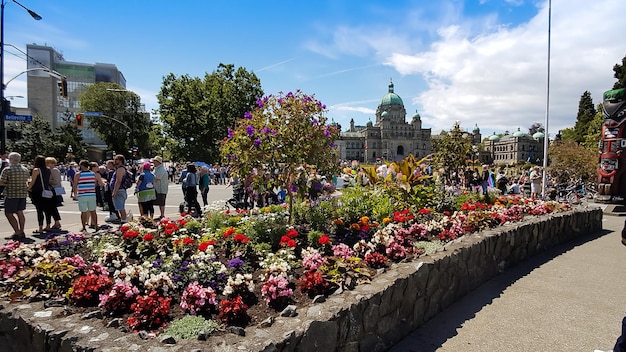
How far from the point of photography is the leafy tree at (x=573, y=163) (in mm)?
20703

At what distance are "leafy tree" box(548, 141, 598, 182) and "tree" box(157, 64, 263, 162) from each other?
27.4 m

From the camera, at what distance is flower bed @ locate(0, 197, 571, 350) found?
10.8ft

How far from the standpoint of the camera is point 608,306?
4.89 meters

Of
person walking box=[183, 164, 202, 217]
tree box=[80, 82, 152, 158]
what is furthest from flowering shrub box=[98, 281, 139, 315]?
tree box=[80, 82, 152, 158]

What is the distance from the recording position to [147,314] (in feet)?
10.0

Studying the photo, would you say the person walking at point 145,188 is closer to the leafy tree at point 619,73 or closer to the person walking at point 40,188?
the person walking at point 40,188

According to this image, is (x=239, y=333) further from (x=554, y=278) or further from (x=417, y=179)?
(x=417, y=179)

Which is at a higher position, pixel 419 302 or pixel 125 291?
pixel 125 291

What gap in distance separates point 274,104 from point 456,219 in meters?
4.26

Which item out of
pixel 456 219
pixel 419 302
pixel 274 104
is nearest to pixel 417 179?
pixel 456 219

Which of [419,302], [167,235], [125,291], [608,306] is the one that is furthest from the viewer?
[167,235]

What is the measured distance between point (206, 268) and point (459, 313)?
3.27m

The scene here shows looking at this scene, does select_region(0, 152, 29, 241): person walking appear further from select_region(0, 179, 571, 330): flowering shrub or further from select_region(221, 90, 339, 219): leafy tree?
select_region(221, 90, 339, 219): leafy tree

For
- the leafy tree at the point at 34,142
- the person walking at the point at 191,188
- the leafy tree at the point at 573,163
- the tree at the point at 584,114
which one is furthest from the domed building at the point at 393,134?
the person walking at the point at 191,188
